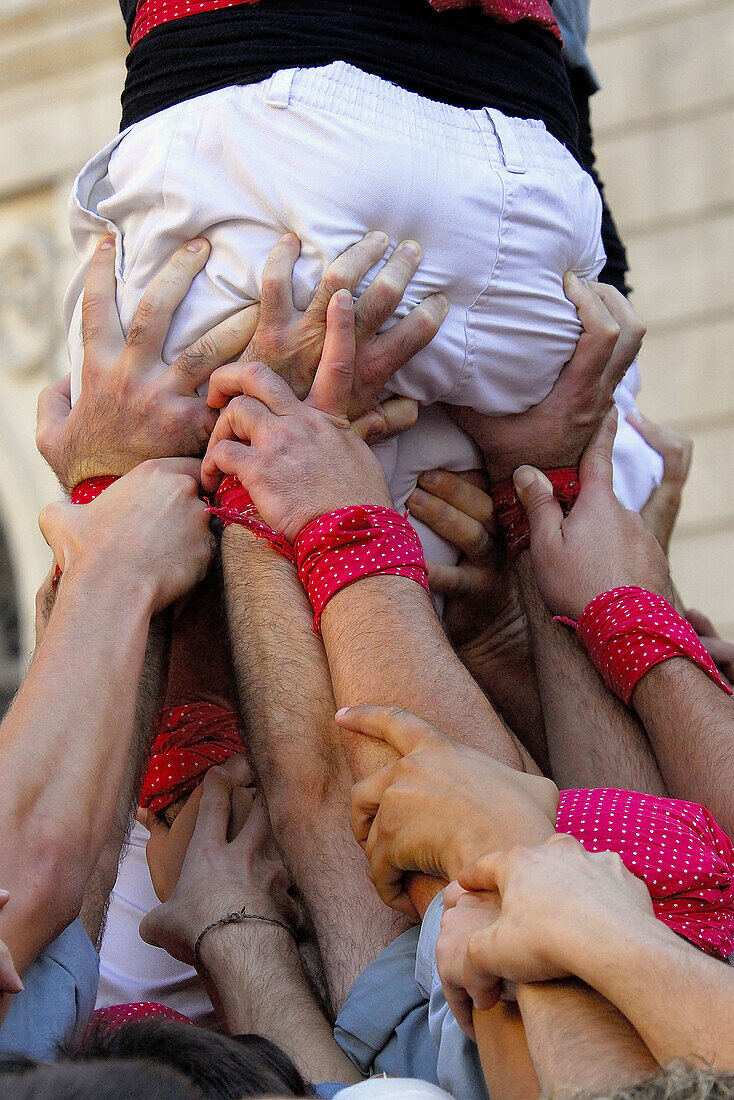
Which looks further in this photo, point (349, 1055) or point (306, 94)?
point (306, 94)

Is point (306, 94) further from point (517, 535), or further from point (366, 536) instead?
point (517, 535)

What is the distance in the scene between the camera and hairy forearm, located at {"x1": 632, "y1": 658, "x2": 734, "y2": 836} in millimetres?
1664

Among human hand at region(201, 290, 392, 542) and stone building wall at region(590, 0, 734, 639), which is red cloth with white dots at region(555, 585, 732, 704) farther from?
stone building wall at region(590, 0, 734, 639)

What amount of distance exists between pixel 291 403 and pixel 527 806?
675 millimetres

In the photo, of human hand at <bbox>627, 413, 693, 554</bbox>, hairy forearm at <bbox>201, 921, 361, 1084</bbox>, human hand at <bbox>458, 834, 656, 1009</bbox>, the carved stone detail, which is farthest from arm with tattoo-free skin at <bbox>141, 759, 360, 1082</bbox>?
the carved stone detail

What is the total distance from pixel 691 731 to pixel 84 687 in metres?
0.81

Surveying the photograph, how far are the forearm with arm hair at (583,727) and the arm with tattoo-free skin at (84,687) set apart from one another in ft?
1.83

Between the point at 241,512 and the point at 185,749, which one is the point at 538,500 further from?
the point at 185,749

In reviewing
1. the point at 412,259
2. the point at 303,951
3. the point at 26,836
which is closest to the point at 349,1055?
the point at 303,951

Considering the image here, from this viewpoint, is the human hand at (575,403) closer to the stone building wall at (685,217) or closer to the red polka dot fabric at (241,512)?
the red polka dot fabric at (241,512)

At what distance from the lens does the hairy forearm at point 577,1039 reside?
3.26ft

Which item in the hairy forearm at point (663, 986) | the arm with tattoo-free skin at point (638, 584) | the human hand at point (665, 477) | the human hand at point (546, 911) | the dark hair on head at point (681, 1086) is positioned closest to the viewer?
the dark hair on head at point (681, 1086)

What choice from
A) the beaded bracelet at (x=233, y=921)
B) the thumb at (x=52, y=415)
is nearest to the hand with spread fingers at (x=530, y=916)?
the beaded bracelet at (x=233, y=921)

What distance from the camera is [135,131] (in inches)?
69.2
